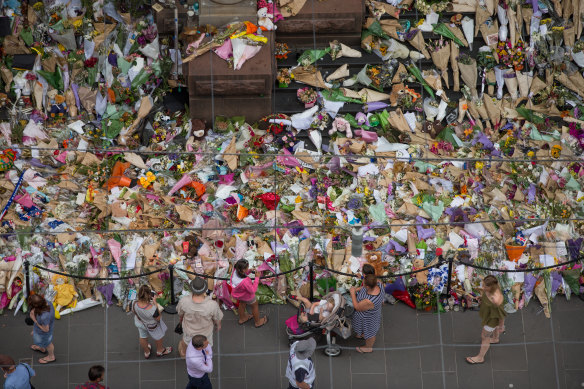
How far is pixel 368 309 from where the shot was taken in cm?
1016

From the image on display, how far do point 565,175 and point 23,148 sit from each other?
6517mm

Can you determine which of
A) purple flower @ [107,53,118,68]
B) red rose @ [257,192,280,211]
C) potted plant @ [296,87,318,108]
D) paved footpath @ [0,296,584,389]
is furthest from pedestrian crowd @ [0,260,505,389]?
purple flower @ [107,53,118,68]

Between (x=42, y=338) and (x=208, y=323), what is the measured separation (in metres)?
1.79

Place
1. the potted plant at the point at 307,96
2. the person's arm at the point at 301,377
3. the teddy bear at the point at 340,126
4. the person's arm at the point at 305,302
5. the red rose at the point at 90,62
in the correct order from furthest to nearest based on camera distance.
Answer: the red rose at the point at 90,62
the potted plant at the point at 307,96
the teddy bear at the point at 340,126
the person's arm at the point at 305,302
the person's arm at the point at 301,377

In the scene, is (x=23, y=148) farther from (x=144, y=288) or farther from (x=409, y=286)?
(x=409, y=286)

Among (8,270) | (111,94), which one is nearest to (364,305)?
(8,270)

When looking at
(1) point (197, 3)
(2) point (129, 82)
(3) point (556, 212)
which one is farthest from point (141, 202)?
(3) point (556, 212)

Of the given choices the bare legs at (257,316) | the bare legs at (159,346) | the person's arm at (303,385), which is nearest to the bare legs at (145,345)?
the bare legs at (159,346)

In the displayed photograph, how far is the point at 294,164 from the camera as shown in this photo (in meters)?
12.1

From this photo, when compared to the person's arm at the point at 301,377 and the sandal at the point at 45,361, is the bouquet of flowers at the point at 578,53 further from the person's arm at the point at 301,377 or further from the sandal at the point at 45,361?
the sandal at the point at 45,361

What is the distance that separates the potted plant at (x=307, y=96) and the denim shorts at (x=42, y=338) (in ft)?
14.6

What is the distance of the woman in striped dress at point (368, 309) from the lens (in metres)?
10.1

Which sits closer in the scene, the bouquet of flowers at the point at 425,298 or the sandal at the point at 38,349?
the sandal at the point at 38,349

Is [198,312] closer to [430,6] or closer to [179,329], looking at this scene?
[179,329]
